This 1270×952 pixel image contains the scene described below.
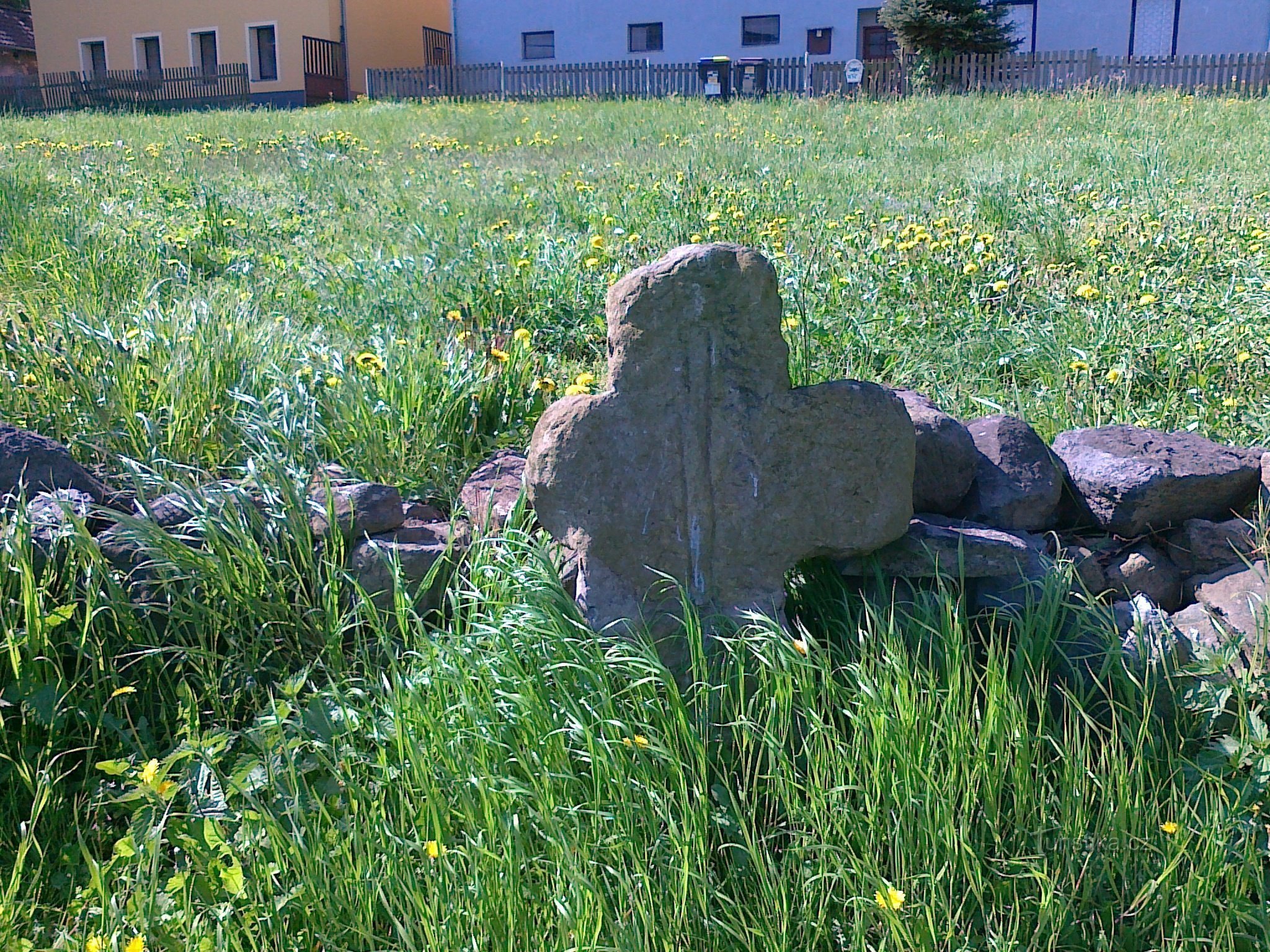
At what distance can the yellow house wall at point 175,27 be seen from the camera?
30406mm

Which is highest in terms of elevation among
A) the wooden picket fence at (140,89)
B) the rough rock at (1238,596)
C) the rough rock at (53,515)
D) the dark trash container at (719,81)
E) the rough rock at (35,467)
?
the wooden picket fence at (140,89)

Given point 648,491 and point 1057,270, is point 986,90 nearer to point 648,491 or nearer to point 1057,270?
point 1057,270

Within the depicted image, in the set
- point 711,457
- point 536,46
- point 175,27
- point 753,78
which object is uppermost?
point 175,27

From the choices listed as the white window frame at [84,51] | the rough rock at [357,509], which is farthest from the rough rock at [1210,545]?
the white window frame at [84,51]

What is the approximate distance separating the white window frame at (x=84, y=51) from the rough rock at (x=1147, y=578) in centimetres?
3720

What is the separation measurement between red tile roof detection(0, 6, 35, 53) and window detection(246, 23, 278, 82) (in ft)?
43.3

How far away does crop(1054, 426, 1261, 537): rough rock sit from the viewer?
117 inches

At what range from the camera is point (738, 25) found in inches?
1145

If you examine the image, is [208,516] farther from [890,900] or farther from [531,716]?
[890,900]

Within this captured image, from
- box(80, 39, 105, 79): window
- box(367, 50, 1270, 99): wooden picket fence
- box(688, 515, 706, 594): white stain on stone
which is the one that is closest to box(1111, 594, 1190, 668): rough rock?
box(688, 515, 706, 594): white stain on stone

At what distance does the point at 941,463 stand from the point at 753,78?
19.9m

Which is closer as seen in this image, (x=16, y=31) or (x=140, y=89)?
(x=140, y=89)

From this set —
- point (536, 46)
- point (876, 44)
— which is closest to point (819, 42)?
point (876, 44)

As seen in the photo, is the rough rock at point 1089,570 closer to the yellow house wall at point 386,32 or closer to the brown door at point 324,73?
the brown door at point 324,73
